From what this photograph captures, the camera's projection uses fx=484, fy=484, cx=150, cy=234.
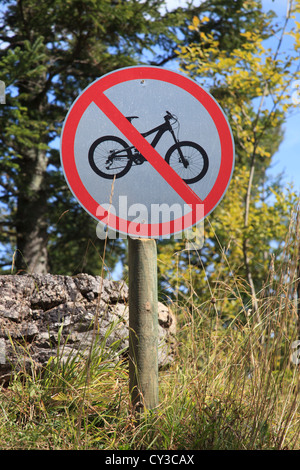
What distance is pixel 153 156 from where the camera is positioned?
5.81ft

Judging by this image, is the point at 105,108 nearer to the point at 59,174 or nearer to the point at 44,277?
the point at 44,277

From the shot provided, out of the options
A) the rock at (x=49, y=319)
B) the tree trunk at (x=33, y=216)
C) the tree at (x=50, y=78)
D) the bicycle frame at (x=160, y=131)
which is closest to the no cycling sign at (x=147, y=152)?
the bicycle frame at (x=160, y=131)

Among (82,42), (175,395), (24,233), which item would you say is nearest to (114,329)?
(175,395)

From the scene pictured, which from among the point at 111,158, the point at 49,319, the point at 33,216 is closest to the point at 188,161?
the point at 111,158

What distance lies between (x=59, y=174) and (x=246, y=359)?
8052 mm

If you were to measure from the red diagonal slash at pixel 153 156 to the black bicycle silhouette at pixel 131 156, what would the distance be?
2 cm

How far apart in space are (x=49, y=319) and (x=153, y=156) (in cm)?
111

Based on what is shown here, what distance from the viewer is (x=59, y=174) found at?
31.2ft

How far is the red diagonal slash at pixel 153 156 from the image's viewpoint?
177 cm

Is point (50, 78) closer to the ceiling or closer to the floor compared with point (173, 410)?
closer to the ceiling

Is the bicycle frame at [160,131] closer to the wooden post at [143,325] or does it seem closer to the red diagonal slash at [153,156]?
the red diagonal slash at [153,156]

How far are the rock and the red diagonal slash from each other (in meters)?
0.73

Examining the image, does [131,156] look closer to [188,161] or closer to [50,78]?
[188,161]

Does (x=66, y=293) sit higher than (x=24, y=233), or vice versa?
(x=24, y=233)
